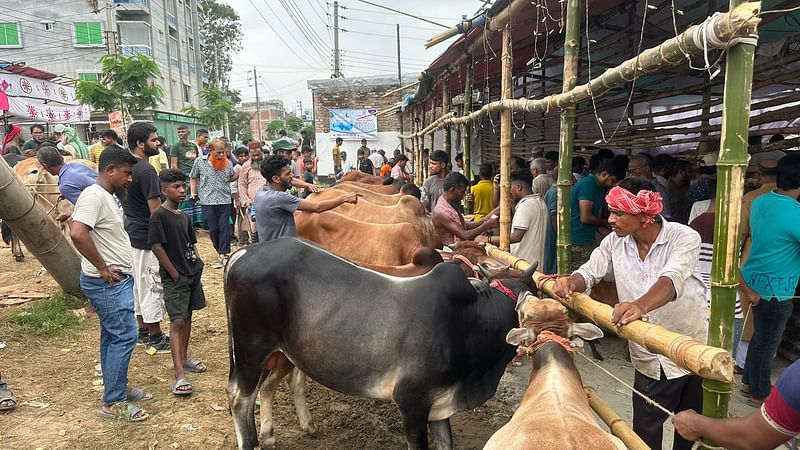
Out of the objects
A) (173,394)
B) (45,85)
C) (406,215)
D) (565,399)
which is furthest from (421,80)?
(45,85)

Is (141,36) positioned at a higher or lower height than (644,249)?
higher

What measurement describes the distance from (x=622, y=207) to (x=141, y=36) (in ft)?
138

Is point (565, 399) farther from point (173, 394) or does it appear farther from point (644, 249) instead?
point (173, 394)

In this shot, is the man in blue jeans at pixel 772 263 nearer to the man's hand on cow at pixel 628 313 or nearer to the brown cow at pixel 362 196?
Answer: the man's hand on cow at pixel 628 313

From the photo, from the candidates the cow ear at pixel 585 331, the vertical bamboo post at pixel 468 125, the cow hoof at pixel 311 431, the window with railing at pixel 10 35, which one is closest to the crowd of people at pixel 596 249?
the cow ear at pixel 585 331

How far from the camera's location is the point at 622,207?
2.74m

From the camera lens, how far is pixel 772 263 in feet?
12.8

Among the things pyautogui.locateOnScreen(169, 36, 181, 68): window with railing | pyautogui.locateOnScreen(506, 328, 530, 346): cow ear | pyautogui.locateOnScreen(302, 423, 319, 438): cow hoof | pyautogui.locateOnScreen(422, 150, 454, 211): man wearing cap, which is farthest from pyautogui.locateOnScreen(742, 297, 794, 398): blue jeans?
pyautogui.locateOnScreen(169, 36, 181, 68): window with railing

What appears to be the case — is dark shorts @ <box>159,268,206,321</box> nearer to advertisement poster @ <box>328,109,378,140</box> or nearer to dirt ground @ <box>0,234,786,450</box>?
dirt ground @ <box>0,234,786,450</box>

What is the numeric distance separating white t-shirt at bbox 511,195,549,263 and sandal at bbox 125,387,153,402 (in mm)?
3888

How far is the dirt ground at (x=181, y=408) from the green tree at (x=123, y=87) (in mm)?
13302

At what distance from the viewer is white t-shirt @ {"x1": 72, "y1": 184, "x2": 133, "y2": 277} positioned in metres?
4.01

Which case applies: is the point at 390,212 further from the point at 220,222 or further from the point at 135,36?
the point at 135,36

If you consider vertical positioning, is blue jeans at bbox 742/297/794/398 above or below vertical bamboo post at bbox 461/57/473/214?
below
